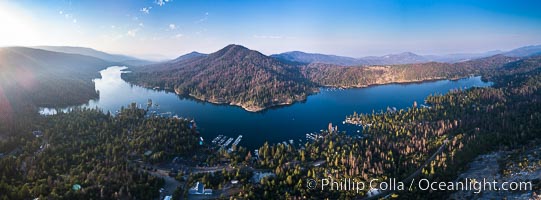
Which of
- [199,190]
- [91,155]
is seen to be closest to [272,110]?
[91,155]

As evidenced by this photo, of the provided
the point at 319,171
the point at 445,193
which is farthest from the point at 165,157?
the point at 445,193

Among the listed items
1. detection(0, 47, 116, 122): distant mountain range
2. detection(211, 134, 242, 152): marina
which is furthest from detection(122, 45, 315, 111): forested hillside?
detection(0, 47, 116, 122): distant mountain range

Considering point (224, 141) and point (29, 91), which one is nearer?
point (224, 141)

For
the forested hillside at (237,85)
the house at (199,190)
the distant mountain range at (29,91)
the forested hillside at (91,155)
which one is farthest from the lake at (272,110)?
the house at (199,190)

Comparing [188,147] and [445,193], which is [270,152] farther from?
Result: [445,193]

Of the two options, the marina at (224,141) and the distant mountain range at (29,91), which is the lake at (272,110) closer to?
the marina at (224,141)

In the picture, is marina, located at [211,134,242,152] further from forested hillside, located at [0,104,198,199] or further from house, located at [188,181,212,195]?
house, located at [188,181,212,195]

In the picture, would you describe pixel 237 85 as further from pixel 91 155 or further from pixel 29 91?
pixel 91 155

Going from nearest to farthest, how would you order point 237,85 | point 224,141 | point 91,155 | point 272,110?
point 91,155
point 224,141
point 272,110
point 237,85

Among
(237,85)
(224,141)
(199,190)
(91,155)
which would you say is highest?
(237,85)
